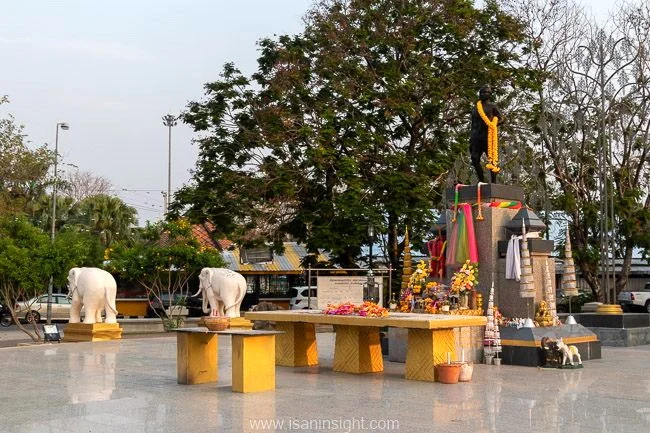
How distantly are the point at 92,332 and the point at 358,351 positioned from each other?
892 cm

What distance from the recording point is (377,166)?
91.5 feet

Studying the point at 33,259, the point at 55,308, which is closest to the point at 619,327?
the point at 33,259

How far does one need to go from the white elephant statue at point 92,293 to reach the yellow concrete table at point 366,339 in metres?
6.88

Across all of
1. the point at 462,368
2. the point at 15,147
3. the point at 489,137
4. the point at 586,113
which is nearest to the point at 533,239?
the point at 489,137

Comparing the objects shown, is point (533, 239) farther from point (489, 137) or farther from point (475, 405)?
point (475, 405)

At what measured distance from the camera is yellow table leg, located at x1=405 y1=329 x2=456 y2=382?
12211mm

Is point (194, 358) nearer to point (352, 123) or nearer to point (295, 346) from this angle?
point (295, 346)

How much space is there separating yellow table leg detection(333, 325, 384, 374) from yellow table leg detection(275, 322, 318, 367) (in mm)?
914

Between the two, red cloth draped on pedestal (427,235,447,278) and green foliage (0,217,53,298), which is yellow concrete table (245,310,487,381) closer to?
red cloth draped on pedestal (427,235,447,278)

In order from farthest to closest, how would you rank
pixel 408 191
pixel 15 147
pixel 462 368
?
pixel 15 147, pixel 408 191, pixel 462 368

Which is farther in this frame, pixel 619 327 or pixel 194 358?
pixel 619 327

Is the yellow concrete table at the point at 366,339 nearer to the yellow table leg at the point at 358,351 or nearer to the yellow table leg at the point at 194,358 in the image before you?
the yellow table leg at the point at 358,351

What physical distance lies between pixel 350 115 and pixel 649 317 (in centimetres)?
1120

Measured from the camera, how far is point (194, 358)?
11.6 metres
